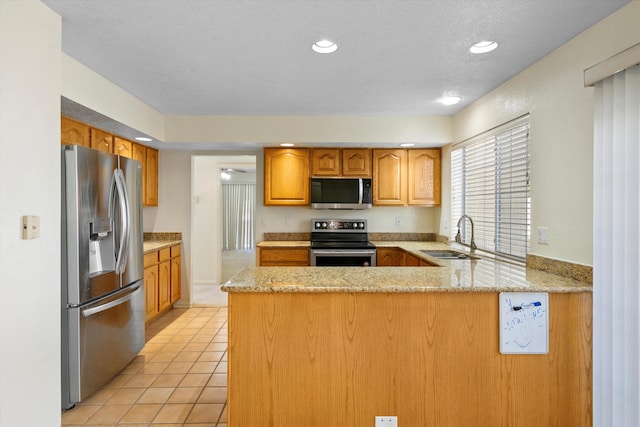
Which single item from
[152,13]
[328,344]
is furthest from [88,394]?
[152,13]

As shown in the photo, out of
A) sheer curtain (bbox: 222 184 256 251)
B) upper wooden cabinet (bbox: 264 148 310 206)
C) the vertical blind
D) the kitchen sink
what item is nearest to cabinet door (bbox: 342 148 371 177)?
upper wooden cabinet (bbox: 264 148 310 206)

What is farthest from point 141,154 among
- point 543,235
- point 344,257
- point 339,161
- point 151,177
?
point 543,235

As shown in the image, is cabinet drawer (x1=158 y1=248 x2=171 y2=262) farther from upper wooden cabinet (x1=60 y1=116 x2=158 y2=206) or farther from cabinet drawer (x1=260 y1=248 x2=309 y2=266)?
cabinet drawer (x1=260 y1=248 x2=309 y2=266)

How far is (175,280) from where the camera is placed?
4500 millimetres

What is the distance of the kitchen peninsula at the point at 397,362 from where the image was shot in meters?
1.82

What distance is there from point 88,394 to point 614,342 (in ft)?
10.1

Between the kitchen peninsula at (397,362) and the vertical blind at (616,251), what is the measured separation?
8cm


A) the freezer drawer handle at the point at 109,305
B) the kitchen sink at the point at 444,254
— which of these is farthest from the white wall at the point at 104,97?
the kitchen sink at the point at 444,254

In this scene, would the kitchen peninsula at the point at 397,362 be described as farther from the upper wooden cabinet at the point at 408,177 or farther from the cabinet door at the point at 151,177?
the cabinet door at the point at 151,177

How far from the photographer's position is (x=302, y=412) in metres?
1.82

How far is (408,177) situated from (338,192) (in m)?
0.86

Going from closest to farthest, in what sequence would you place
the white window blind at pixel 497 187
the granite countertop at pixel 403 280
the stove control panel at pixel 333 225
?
1. the granite countertop at pixel 403 280
2. the white window blind at pixel 497 187
3. the stove control panel at pixel 333 225

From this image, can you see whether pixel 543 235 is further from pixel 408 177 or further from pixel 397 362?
pixel 408 177

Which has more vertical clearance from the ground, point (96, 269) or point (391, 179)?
point (391, 179)
